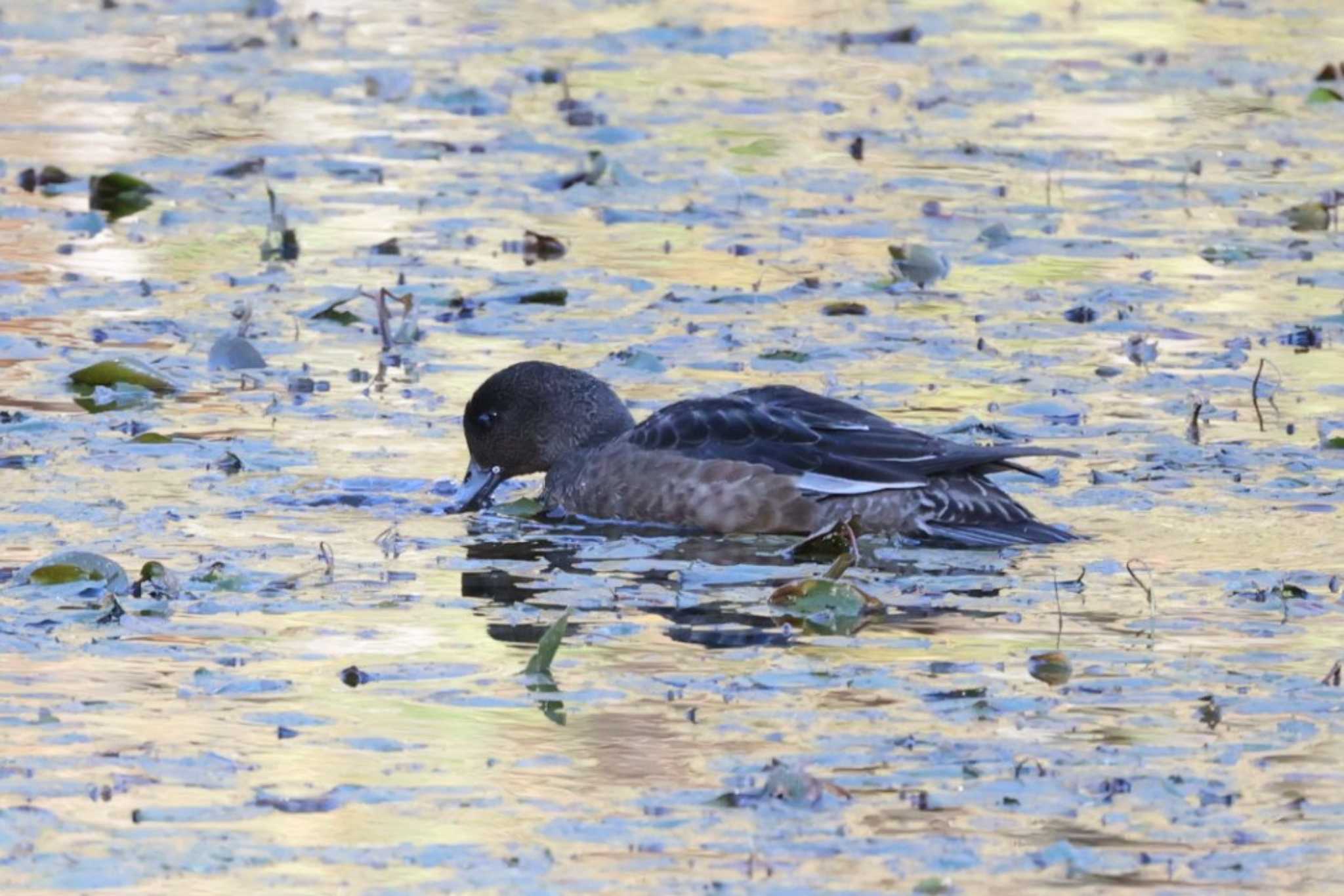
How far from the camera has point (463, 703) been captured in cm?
619

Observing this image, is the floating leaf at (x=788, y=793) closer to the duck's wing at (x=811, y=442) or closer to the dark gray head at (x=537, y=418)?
the duck's wing at (x=811, y=442)

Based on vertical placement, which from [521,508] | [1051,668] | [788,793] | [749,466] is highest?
[788,793]

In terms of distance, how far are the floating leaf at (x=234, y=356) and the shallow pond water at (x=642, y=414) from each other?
0.13 feet

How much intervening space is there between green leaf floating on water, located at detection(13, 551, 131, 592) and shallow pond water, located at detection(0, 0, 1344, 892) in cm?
3

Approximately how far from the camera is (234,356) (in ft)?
32.8

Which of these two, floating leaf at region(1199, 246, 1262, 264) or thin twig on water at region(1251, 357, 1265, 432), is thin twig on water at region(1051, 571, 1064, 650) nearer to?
thin twig on water at region(1251, 357, 1265, 432)

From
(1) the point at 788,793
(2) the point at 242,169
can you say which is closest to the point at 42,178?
(2) the point at 242,169

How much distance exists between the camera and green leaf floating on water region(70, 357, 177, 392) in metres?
9.56

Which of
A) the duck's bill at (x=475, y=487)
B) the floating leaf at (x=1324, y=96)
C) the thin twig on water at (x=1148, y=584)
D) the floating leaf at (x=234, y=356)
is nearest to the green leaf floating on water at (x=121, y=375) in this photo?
the floating leaf at (x=234, y=356)

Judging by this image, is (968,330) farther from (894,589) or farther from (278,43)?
(278,43)

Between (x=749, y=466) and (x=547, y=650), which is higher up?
(x=547, y=650)

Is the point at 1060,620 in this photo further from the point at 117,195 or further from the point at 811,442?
the point at 117,195

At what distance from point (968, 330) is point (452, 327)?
202 cm

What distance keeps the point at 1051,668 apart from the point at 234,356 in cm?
440
